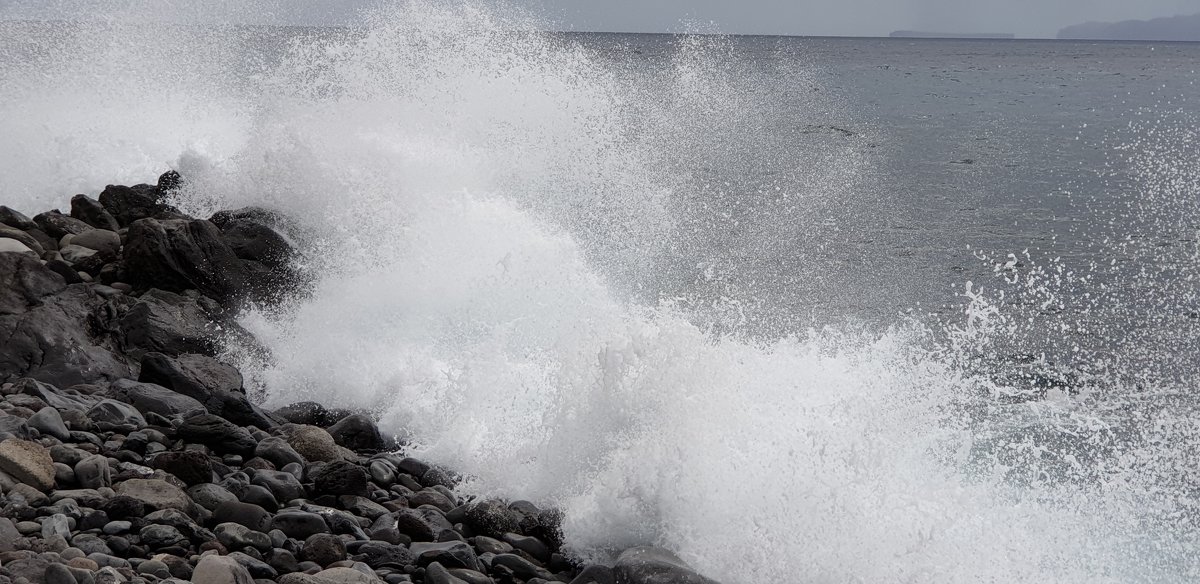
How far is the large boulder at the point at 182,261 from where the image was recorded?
9914mm

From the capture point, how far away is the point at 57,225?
11.2 meters

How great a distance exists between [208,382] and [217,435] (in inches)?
55.8

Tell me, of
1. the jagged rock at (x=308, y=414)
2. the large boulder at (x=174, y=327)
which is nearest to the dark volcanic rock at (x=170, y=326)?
the large boulder at (x=174, y=327)

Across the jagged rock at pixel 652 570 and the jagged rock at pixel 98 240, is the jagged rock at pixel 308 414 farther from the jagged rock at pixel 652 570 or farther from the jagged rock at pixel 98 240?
the jagged rock at pixel 98 240

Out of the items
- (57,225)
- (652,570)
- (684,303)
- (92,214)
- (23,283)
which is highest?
(92,214)

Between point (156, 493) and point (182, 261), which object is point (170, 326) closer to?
point (182, 261)

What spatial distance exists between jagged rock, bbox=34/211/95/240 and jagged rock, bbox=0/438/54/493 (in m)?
6.61

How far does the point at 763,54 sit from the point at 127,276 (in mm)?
92016

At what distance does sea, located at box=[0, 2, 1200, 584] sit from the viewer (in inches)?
254

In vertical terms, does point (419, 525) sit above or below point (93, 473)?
below

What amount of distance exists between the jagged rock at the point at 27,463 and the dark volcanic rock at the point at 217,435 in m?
1.22

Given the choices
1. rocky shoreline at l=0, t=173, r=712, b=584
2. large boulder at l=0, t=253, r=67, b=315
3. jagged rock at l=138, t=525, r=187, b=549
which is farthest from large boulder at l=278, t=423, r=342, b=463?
large boulder at l=0, t=253, r=67, b=315

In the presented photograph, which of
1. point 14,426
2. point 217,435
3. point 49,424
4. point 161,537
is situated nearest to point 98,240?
point 217,435

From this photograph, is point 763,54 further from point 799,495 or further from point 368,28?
point 799,495
